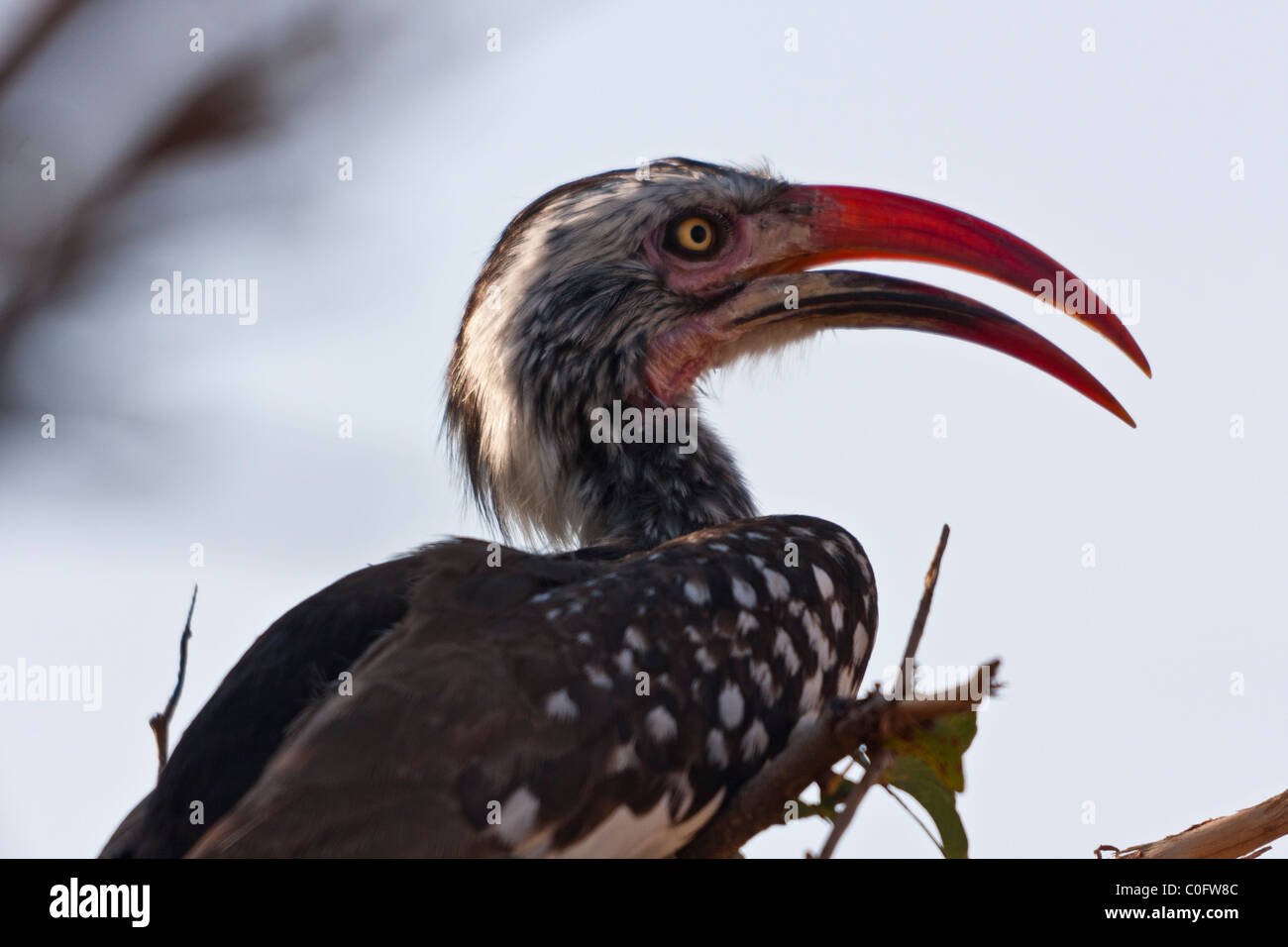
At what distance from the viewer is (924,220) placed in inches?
187

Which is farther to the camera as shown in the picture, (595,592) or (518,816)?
(595,592)

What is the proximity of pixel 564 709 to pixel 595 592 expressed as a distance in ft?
1.34

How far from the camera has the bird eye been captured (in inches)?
187

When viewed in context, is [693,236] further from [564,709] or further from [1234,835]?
[1234,835]

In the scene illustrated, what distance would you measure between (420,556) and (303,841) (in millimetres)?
1026

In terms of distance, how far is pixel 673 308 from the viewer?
4.72 metres

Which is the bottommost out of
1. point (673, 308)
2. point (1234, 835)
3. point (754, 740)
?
point (1234, 835)

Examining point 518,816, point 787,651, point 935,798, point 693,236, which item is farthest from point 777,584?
point 693,236

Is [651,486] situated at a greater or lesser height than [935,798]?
greater

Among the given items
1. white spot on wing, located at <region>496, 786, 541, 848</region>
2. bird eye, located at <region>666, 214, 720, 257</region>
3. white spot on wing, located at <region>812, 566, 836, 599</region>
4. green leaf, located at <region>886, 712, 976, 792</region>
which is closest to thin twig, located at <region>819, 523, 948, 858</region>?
green leaf, located at <region>886, 712, 976, 792</region>

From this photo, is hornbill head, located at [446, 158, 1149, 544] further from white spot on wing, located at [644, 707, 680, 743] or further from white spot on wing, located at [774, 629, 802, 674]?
white spot on wing, located at [644, 707, 680, 743]

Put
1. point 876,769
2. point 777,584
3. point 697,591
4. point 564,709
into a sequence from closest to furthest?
point 876,769, point 564,709, point 697,591, point 777,584
